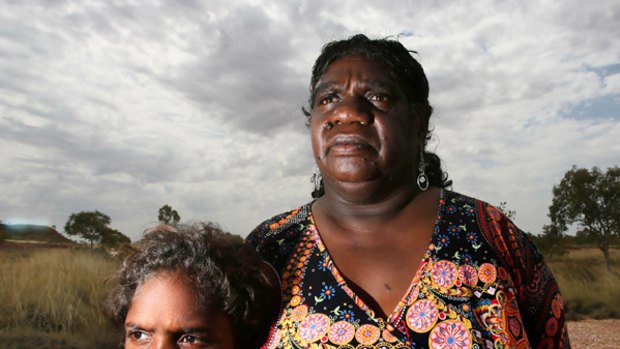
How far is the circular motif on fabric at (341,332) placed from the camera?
215cm

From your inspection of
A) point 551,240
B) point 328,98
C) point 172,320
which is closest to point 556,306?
point 328,98

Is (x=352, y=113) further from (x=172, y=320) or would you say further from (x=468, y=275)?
(x=172, y=320)

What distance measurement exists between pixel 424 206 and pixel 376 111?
1.67 feet

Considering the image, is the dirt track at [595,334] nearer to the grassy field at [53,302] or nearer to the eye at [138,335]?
the grassy field at [53,302]

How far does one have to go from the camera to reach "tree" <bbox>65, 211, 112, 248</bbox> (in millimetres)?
18609

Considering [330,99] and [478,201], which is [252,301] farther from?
[478,201]

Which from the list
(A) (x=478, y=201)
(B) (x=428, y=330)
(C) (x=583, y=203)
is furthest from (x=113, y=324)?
(C) (x=583, y=203)

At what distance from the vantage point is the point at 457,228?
8.13 ft

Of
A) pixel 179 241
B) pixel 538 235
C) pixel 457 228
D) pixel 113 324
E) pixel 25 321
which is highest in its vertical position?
pixel 538 235

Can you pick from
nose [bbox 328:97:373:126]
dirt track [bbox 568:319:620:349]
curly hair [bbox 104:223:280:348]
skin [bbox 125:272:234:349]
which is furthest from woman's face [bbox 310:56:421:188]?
dirt track [bbox 568:319:620:349]

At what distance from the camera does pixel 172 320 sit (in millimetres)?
2045

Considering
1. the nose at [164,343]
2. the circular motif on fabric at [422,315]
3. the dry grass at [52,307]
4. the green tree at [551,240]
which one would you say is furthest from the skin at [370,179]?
the green tree at [551,240]

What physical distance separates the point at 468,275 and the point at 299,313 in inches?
28.2

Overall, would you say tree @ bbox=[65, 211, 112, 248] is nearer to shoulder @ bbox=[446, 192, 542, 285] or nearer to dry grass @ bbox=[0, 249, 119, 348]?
dry grass @ bbox=[0, 249, 119, 348]
